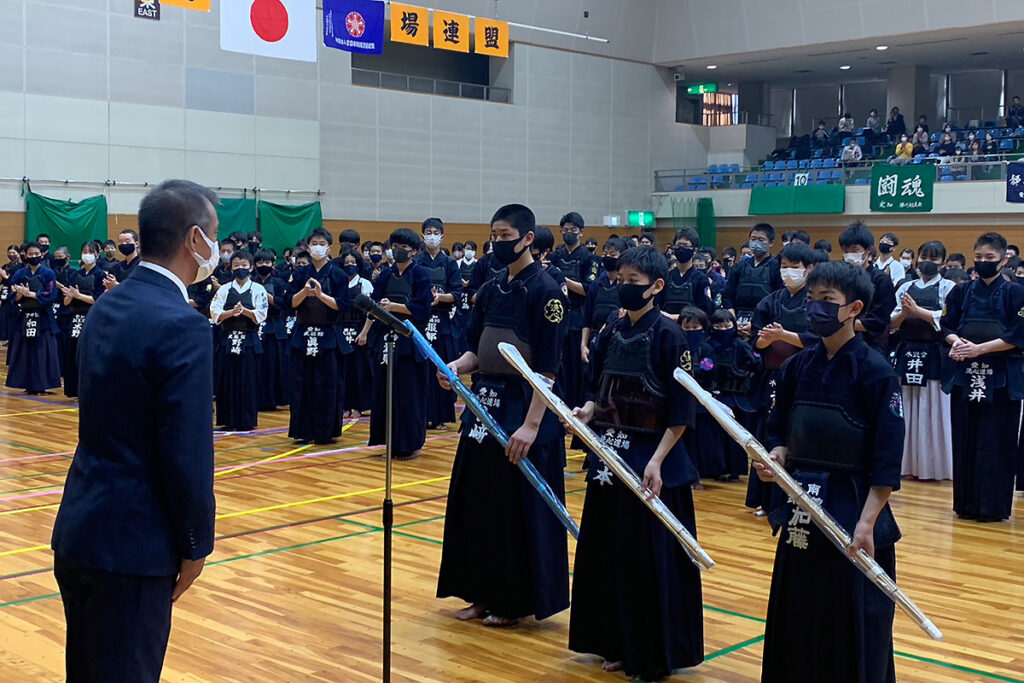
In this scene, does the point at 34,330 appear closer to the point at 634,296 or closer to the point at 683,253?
the point at 683,253

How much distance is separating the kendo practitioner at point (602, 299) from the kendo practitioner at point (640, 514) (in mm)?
5374

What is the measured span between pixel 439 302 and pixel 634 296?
23.9 feet

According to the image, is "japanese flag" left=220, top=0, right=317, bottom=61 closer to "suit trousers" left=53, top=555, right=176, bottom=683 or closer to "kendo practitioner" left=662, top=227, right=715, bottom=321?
"kendo practitioner" left=662, top=227, right=715, bottom=321

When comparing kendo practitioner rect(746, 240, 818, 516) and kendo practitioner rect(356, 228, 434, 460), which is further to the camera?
kendo practitioner rect(356, 228, 434, 460)

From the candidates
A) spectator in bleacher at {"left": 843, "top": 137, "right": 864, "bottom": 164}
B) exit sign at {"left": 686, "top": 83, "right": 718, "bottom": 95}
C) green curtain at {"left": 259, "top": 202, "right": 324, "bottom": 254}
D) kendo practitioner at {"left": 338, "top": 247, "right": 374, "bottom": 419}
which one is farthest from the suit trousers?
exit sign at {"left": 686, "top": 83, "right": 718, "bottom": 95}

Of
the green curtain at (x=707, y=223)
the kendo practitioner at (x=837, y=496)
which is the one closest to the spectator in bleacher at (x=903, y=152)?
the green curtain at (x=707, y=223)

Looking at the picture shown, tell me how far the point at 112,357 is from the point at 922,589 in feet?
16.9

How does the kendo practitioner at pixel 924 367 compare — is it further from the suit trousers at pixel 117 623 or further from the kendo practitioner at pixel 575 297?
the suit trousers at pixel 117 623

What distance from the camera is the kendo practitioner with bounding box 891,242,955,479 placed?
9625mm

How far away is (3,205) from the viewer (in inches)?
789

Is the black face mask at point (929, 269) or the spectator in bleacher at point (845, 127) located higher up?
the spectator in bleacher at point (845, 127)

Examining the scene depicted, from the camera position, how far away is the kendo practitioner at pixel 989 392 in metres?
8.31

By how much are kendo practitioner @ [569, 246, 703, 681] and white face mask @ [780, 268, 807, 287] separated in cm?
304

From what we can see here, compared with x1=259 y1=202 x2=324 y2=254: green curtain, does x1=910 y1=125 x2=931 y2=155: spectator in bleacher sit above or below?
above
